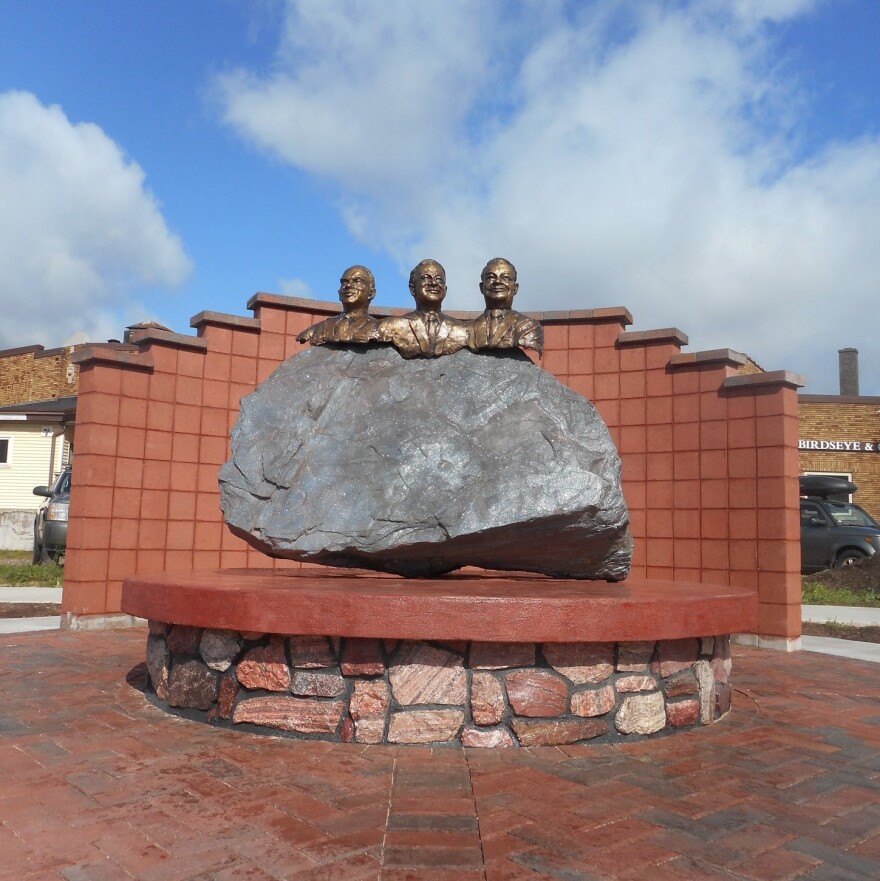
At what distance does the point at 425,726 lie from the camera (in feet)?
12.1

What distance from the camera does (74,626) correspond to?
7285 mm

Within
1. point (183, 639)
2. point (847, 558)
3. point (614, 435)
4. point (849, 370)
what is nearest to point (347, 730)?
point (183, 639)

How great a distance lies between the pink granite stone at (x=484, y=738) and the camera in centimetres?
366

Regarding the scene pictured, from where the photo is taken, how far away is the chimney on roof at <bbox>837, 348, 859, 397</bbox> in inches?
1122

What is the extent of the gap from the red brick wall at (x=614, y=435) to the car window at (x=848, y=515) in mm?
8858

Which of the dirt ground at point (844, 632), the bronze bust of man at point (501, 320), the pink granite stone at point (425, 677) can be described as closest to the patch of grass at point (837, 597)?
the dirt ground at point (844, 632)

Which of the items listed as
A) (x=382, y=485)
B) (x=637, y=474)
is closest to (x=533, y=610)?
(x=382, y=485)

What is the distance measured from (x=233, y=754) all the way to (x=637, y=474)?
5658mm

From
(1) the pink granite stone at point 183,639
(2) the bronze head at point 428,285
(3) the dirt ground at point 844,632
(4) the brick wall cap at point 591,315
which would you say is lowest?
(3) the dirt ground at point 844,632

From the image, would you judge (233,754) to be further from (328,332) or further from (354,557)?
(328,332)

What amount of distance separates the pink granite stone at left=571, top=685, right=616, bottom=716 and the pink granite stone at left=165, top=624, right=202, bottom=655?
1895mm

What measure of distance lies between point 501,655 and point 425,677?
0.36 metres

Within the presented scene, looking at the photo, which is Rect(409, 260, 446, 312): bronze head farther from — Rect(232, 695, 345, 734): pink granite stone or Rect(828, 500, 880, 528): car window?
Rect(828, 500, 880, 528): car window

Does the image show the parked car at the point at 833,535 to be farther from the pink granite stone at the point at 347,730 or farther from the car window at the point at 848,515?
the pink granite stone at the point at 347,730
